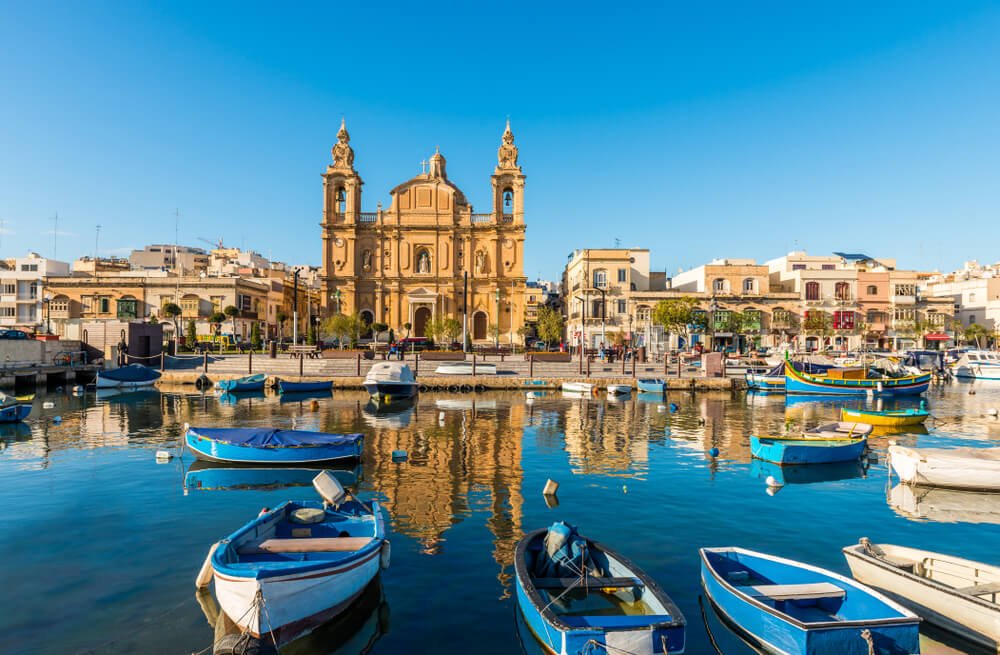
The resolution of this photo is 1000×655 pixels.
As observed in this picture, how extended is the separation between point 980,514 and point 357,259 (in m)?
67.9

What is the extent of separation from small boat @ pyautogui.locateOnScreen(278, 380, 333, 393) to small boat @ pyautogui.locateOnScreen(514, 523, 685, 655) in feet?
108

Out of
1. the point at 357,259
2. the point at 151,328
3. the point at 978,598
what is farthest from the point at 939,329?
the point at 151,328

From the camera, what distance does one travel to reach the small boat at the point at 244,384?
3919cm

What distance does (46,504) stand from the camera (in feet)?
49.8

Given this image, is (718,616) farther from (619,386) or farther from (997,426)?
(619,386)

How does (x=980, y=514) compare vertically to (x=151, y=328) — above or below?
below

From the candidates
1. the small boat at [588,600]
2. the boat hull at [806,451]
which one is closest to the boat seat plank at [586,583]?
the small boat at [588,600]

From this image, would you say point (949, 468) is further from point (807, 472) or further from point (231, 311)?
point (231, 311)

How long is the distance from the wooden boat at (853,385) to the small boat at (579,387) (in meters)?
14.4

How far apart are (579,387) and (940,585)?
32.8 metres

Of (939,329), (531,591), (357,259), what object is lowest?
(531,591)

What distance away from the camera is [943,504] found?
52.6 feet

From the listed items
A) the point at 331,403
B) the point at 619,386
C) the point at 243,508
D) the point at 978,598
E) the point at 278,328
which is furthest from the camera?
the point at 278,328

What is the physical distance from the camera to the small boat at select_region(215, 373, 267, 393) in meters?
39.2
